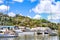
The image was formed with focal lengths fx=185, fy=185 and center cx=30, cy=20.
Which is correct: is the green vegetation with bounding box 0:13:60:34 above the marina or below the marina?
above

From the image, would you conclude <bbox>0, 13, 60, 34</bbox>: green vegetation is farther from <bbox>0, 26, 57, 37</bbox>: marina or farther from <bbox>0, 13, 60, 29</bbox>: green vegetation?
<bbox>0, 26, 57, 37</bbox>: marina

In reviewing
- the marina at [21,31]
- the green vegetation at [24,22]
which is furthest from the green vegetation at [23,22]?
the marina at [21,31]

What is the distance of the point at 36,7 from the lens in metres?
4.70

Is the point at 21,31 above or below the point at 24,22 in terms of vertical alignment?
below

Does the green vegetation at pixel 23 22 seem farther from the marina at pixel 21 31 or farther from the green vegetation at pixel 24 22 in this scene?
the marina at pixel 21 31

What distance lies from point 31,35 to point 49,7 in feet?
2.84

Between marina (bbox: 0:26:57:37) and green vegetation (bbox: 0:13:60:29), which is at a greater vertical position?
green vegetation (bbox: 0:13:60:29)

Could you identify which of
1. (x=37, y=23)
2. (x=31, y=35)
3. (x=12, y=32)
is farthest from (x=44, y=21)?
(x=12, y=32)

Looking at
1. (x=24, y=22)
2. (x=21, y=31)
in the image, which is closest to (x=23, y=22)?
(x=24, y=22)

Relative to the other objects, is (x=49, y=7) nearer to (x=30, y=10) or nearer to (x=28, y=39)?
(x=30, y=10)

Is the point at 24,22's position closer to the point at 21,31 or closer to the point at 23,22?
the point at 23,22

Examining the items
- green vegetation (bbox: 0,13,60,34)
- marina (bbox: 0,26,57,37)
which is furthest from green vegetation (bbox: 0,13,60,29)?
marina (bbox: 0,26,57,37)

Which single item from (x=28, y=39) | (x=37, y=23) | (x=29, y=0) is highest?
(x=29, y=0)

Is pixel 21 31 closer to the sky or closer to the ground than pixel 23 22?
closer to the ground
